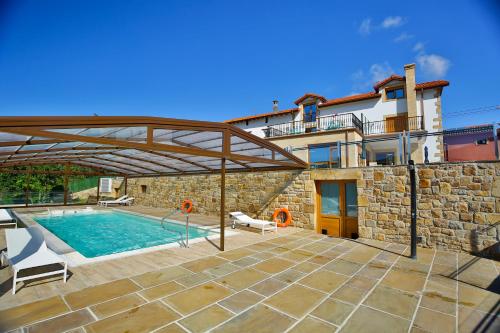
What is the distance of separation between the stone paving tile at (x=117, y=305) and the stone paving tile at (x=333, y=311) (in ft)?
8.47

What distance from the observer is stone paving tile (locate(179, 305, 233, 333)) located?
9.47ft

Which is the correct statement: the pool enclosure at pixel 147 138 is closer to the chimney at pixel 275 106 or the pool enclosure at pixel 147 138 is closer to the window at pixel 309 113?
the window at pixel 309 113

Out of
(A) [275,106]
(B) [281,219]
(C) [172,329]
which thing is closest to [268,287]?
(C) [172,329]

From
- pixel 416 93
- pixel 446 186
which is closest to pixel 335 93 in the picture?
pixel 416 93

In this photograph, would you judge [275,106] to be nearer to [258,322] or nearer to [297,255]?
[297,255]

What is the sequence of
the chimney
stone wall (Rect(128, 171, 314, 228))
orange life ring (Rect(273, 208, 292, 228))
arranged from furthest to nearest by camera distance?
the chimney → orange life ring (Rect(273, 208, 292, 228)) → stone wall (Rect(128, 171, 314, 228))

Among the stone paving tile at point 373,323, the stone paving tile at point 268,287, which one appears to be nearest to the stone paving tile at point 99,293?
the stone paving tile at point 268,287

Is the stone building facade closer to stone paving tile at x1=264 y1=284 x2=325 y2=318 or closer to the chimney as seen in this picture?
stone paving tile at x1=264 y1=284 x2=325 y2=318

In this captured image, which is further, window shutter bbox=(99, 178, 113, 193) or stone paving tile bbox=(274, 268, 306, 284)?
window shutter bbox=(99, 178, 113, 193)

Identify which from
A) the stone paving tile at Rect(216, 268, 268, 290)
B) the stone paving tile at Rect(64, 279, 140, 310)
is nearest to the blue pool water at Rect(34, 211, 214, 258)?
the stone paving tile at Rect(64, 279, 140, 310)

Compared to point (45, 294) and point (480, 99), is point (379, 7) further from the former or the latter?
point (480, 99)

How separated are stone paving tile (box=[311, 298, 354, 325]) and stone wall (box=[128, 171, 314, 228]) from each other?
18.9 ft

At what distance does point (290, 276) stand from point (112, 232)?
905 centimetres

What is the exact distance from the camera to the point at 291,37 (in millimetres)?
11227
